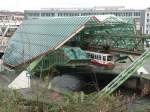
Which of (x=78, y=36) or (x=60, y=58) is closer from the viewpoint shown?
(x=60, y=58)

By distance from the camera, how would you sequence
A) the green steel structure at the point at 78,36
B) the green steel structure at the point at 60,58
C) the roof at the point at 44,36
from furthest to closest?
the roof at the point at 44,36, the green steel structure at the point at 78,36, the green steel structure at the point at 60,58

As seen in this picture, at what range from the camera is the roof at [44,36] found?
4219 cm

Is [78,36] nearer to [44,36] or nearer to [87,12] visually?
[44,36]

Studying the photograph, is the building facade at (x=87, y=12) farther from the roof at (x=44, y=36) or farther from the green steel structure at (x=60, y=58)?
the green steel structure at (x=60, y=58)

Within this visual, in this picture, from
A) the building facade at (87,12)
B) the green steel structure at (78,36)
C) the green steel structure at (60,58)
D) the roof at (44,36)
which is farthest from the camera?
the building facade at (87,12)

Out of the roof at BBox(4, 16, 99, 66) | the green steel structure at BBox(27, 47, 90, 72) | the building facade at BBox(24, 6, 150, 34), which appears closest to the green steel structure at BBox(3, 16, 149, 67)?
the roof at BBox(4, 16, 99, 66)

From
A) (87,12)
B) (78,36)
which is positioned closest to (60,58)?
(78,36)

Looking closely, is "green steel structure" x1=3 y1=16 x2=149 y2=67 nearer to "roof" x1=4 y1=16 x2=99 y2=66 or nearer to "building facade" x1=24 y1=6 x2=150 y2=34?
"roof" x1=4 y1=16 x2=99 y2=66

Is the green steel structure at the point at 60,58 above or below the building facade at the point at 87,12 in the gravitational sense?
above

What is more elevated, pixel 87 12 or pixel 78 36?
pixel 78 36

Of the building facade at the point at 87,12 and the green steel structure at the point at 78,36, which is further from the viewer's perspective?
the building facade at the point at 87,12

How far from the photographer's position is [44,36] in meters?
46.7

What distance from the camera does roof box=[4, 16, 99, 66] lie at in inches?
1661

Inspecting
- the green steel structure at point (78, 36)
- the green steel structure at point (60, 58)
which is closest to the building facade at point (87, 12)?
the green steel structure at point (78, 36)
